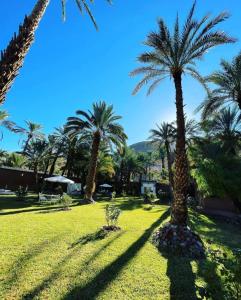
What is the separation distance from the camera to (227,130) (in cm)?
2545

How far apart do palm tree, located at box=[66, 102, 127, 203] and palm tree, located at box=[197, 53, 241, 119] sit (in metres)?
10.2

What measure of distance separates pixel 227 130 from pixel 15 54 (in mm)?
23686

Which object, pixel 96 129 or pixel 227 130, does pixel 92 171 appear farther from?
pixel 227 130

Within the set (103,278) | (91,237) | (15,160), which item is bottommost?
(103,278)

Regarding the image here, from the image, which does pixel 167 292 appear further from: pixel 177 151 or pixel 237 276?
pixel 177 151

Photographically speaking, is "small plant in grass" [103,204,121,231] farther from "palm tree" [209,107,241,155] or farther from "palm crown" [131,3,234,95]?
"palm tree" [209,107,241,155]

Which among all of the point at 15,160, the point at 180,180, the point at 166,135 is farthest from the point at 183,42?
the point at 15,160

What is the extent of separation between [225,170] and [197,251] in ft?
45.7

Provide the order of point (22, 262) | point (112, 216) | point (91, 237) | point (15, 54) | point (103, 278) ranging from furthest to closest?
1. point (112, 216)
2. point (91, 237)
3. point (22, 262)
4. point (103, 278)
5. point (15, 54)

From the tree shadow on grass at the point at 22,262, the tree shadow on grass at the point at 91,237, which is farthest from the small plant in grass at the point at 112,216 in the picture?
the tree shadow on grass at the point at 22,262

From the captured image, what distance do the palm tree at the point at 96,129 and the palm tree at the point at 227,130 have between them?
31.4ft

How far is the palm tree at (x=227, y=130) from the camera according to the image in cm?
2444

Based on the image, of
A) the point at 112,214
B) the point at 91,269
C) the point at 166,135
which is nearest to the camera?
the point at 91,269

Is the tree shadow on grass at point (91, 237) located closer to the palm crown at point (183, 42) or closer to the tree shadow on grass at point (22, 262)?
the tree shadow on grass at point (22, 262)
